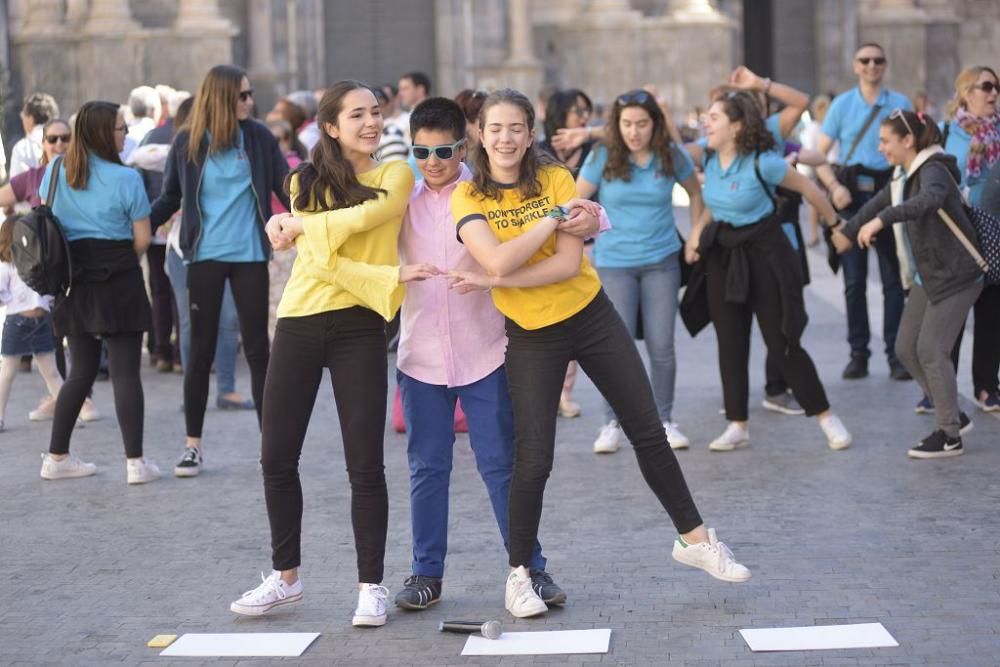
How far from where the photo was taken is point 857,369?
11969 millimetres

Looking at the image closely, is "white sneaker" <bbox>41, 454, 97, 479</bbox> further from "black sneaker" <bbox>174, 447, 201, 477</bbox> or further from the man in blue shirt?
the man in blue shirt

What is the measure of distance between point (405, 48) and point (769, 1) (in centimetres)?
1015

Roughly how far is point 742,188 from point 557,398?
3188 millimetres

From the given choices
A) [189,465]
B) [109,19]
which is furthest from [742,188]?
[109,19]

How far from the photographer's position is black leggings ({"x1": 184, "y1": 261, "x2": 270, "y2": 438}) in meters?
9.28

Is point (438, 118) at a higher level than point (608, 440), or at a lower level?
higher

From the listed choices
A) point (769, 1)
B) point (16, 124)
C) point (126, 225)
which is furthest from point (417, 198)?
point (769, 1)

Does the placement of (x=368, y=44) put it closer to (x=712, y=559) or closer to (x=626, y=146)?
(x=626, y=146)

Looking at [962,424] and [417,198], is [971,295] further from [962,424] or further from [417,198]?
[417,198]

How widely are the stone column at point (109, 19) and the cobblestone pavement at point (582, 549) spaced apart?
45.3 feet

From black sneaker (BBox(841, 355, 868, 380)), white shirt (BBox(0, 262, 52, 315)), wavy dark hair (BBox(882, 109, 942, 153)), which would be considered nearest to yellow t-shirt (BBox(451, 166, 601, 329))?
wavy dark hair (BBox(882, 109, 942, 153))

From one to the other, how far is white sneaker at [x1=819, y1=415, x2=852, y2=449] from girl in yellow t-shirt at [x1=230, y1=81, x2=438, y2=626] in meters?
3.57

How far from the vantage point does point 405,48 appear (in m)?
28.3

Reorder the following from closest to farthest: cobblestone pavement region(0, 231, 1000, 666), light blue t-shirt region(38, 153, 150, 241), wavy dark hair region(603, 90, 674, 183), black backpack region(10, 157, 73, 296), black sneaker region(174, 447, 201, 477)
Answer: cobblestone pavement region(0, 231, 1000, 666) < black backpack region(10, 157, 73, 296) < light blue t-shirt region(38, 153, 150, 241) < black sneaker region(174, 447, 201, 477) < wavy dark hair region(603, 90, 674, 183)
